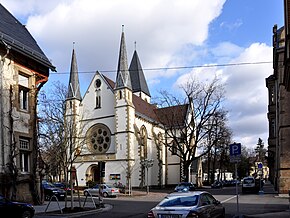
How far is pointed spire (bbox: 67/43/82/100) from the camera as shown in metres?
57.8

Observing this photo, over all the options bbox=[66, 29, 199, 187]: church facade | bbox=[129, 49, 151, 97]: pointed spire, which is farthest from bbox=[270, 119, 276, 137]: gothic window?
bbox=[129, 49, 151, 97]: pointed spire

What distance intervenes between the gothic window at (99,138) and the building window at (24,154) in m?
31.4

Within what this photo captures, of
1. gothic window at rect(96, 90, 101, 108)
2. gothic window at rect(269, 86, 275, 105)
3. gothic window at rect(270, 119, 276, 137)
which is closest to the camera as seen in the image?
gothic window at rect(269, 86, 275, 105)

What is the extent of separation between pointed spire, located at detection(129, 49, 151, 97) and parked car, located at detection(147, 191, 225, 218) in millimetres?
62662

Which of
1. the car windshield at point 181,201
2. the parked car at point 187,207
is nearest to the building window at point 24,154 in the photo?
the parked car at point 187,207

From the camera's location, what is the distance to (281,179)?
2984cm

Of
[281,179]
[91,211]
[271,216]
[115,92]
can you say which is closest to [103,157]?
[115,92]

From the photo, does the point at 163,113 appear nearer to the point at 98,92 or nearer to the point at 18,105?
the point at 98,92

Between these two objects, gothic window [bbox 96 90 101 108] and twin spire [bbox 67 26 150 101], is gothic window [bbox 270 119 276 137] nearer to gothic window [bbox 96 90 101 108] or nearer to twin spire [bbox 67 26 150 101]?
twin spire [bbox 67 26 150 101]

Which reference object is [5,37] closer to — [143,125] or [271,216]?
[271,216]

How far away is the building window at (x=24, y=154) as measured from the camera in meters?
22.0

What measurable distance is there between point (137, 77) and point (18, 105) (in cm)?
5329

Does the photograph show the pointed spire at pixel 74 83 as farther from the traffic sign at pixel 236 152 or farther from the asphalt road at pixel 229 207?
the traffic sign at pixel 236 152

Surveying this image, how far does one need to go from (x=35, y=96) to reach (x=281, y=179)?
20.8 metres
